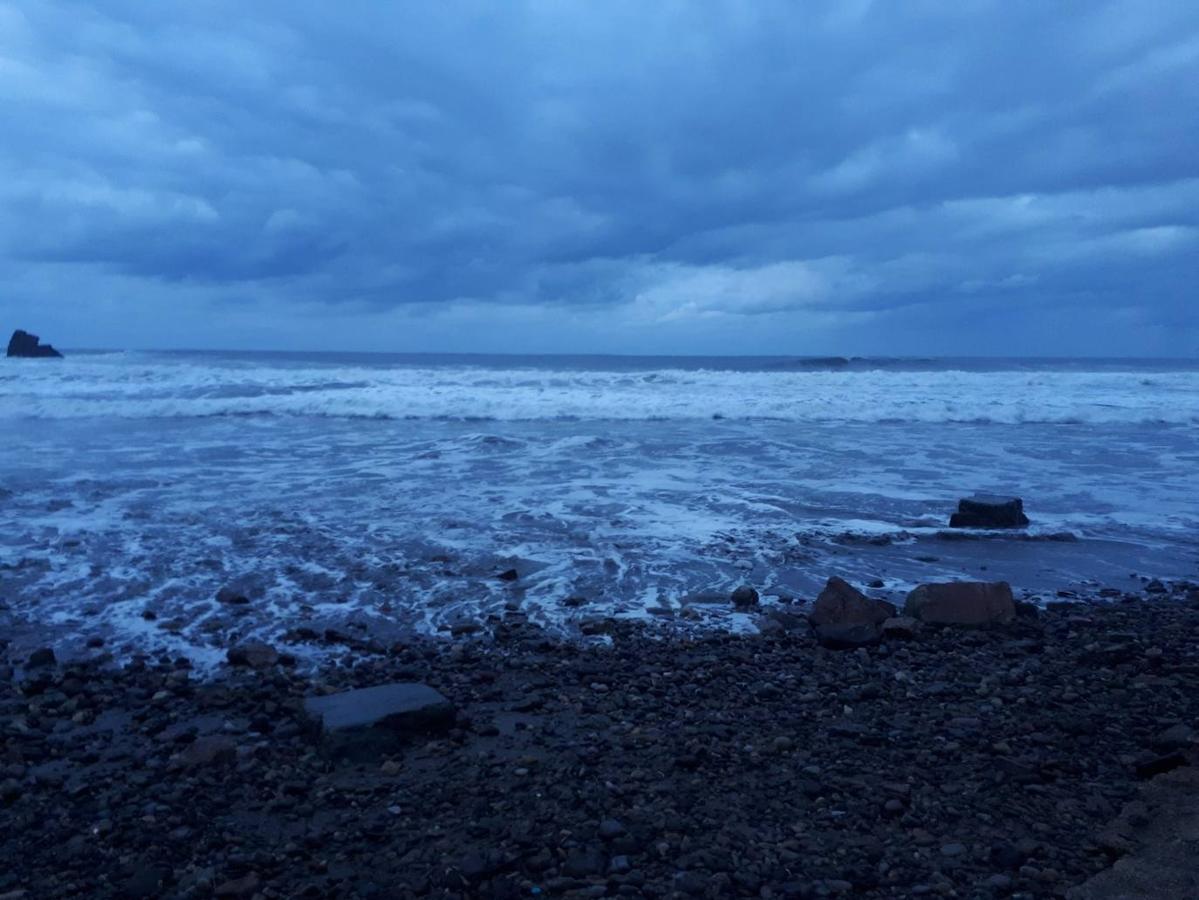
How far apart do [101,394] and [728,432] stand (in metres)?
19.7

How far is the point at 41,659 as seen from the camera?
5.10 metres

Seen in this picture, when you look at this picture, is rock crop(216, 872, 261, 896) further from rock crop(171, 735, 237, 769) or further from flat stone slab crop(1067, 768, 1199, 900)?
flat stone slab crop(1067, 768, 1199, 900)

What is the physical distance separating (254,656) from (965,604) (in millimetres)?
4667

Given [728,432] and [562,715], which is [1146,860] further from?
[728,432]

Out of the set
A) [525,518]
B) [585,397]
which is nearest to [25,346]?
[585,397]

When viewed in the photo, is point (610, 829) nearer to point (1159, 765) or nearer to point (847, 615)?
point (1159, 765)

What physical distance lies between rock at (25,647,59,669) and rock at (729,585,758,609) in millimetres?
4478

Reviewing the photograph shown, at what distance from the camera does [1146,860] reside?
3012 millimetres

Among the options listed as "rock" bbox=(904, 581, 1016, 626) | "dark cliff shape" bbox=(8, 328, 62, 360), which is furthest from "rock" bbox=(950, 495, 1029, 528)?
"dark cliff shape" bbox=(8, 328, 62, 360)

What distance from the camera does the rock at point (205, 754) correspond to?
391 cm

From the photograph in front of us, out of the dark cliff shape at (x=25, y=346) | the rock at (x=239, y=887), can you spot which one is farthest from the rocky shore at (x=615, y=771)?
the dark cliff shape at (x=25, y=346)

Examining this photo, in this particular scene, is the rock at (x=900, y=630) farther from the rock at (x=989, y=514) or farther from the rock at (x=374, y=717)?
the rock at (x=989, y=514)

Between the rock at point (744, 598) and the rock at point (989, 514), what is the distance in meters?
3.54

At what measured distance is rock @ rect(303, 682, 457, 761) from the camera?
3.97 metres
